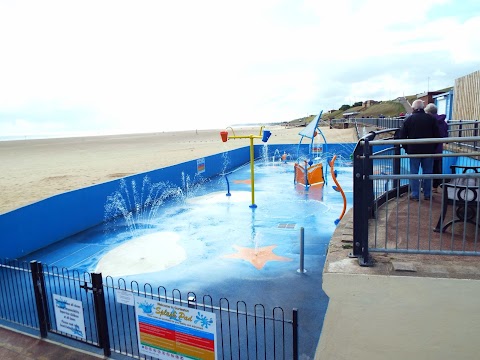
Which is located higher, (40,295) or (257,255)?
(40,295)

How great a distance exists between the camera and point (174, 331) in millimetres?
4699

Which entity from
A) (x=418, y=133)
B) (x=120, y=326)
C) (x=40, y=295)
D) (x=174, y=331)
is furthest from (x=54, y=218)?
(x=418, y=133)

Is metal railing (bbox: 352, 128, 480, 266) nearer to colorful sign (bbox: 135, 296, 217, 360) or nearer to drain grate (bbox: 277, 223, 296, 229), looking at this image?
colorful sign (bbox: 135, 296, 217, 360)

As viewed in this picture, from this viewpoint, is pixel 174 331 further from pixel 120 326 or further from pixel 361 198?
pixel 361 198

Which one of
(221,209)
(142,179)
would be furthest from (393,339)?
(142,179)

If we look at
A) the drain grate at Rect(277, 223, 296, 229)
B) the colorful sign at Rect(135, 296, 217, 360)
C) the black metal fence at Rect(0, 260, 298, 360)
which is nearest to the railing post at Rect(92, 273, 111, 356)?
the black metal fence at Rect(0, 260, 298, 360)

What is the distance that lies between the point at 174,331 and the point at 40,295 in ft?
8.43

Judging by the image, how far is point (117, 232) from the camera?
1158 centimetres

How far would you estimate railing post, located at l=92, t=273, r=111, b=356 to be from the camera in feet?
16.9

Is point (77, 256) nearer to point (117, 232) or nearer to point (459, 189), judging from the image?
point (117, 232)

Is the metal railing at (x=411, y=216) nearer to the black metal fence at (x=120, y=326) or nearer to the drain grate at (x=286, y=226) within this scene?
the black metal fence at (x=120, y=326)

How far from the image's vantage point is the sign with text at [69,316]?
17.8 ft

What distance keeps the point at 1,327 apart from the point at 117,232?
5316 millimetres

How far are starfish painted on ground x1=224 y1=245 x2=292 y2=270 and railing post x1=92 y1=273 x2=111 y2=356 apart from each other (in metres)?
3.76
